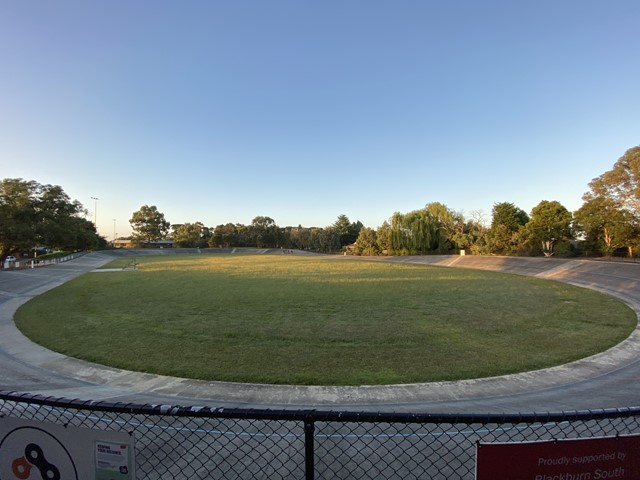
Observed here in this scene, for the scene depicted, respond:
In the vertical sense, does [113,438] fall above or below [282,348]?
above

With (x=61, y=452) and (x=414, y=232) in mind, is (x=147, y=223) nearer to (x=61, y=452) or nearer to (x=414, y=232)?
(x=414, y=232)

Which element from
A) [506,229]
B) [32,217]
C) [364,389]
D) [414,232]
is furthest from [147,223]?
[364,389]

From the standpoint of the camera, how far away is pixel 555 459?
201 centimetres

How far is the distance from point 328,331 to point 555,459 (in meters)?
8.33

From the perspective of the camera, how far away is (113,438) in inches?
79.9

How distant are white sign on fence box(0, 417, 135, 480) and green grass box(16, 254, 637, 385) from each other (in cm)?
470

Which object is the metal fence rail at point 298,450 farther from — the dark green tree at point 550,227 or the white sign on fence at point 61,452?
the dark green tree at point 550,227

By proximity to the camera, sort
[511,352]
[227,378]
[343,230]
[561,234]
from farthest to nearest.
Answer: [343,230] < [561,234] < [511,352] < [227,378]

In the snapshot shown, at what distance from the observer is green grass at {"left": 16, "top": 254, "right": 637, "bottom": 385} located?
7.42 m

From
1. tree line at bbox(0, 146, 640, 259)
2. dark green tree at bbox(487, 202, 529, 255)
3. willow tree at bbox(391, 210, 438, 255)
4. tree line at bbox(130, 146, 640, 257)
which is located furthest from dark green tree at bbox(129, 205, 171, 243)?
dark green tree at bbox(487, 202, 529, 255)

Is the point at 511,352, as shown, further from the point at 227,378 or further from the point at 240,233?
the point at 240,233

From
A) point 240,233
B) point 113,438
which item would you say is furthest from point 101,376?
point 240,233

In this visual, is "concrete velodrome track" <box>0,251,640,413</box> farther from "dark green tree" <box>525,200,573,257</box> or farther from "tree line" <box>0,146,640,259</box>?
"dark green tree" <box>525,200,573,257</box>

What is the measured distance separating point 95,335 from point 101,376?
139 inches
